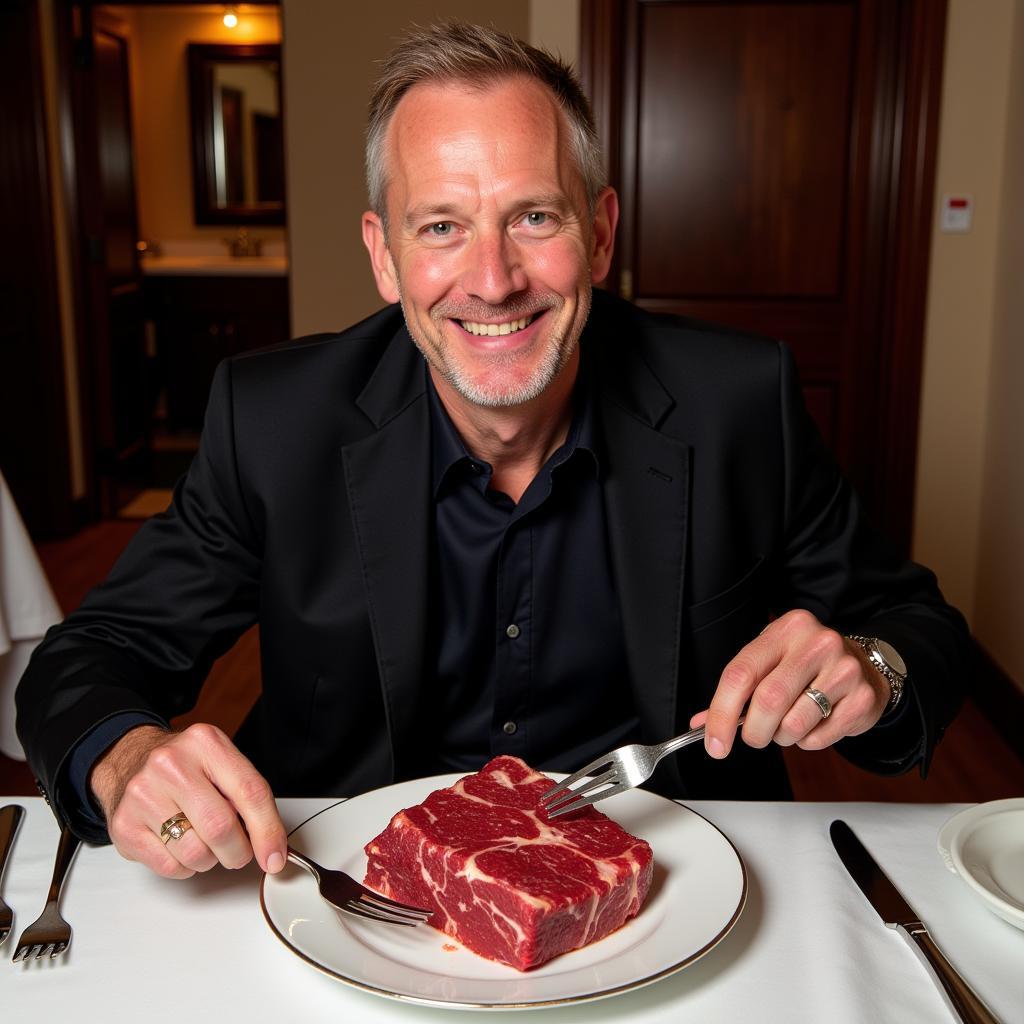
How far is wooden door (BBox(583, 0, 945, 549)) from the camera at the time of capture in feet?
13.5

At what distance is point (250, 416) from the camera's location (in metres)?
1.56

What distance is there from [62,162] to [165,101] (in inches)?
114

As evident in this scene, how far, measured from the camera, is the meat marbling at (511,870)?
908mm

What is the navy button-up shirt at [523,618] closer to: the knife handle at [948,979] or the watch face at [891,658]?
the watch face at [891,658]

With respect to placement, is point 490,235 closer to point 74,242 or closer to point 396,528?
point 396,528

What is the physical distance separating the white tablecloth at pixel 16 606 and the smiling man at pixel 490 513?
37.9 inches

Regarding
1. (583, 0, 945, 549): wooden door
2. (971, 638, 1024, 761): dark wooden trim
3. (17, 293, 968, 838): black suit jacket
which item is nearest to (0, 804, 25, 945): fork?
(17, 293, 968, 838): black suit jacket

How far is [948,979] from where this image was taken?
895mm

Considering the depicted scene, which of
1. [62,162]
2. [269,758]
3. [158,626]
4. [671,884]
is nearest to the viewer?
[671,884]

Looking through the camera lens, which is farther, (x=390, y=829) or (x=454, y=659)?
(x=454, y=659)

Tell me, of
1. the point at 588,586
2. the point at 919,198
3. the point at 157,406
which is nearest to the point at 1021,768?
the point at 919,198

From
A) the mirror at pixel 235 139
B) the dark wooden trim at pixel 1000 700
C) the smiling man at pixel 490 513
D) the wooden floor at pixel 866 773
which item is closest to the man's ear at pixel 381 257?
the smiling man at pixel 490 513

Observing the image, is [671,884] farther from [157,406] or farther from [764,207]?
[157,406]

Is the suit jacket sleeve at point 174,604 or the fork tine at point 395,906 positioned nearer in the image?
the fork tine at point 395,906
